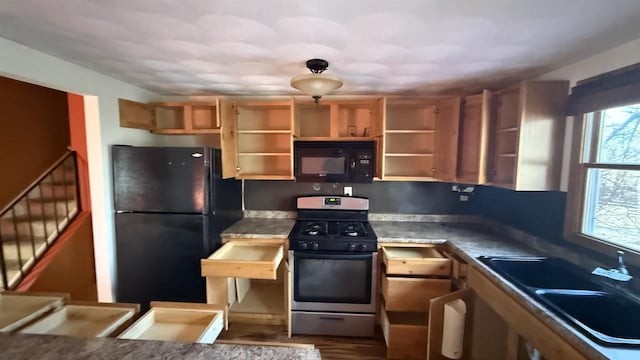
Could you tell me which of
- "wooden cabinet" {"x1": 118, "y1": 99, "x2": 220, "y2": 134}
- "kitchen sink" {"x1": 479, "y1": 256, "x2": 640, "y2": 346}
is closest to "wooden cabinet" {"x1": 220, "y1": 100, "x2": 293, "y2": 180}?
"wooden cabinet" {"x1": 118, "y1": 99, "x2": 220, "y2": 134}

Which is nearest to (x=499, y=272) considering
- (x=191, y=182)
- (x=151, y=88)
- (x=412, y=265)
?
(x=412, y=265)

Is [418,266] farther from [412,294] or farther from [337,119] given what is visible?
[337,119]

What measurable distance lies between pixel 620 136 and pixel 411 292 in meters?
1.58

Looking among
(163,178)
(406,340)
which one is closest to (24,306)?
(163,178)

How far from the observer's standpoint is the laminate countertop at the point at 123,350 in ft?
2.91

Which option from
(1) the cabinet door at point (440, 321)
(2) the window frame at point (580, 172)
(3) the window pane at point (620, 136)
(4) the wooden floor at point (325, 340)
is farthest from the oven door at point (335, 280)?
(3) the window pane at point (620, 136)

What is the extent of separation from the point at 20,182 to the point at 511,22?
4966mm

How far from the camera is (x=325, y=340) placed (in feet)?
7.80

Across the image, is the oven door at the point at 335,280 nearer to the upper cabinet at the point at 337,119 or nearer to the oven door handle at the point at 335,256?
the oven door handle at the point at 335,256

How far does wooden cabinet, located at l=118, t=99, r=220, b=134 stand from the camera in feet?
8.18

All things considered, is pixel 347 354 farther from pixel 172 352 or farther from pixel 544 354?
pixel 172 352

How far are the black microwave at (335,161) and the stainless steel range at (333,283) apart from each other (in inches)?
21.9

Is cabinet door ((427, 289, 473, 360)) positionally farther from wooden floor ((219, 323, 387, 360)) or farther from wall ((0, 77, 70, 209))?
wall ((0, 77, 70, 209))

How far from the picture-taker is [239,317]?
2.56m
